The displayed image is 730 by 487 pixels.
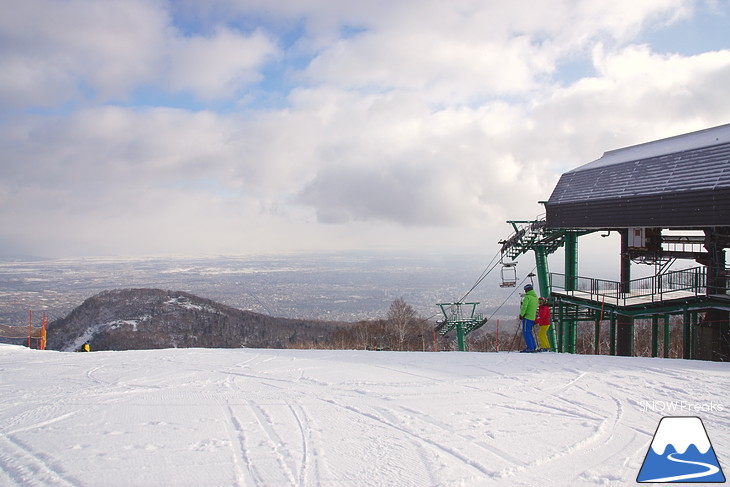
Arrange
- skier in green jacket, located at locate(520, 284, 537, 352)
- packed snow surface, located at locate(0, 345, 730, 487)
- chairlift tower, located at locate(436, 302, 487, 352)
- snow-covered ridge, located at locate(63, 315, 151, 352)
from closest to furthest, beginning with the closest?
packed snow surface, located at locate(0, 345, 730, 487), skier in green jacket, located at locate(520, 284, 537, 352), chairlift tower, located at locate(436, 302, 487, 352), snow-covered ridge, located at locate(63, 315, 151, 352)

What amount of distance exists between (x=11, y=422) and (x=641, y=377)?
1083 cm

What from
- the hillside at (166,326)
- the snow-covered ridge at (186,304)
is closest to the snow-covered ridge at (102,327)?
the hillside at (166,326)

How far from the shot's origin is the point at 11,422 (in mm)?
6453

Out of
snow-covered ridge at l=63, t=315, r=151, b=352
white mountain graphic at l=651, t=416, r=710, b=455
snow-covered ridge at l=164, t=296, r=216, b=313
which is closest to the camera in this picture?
white mountain graphic at l=651, t=416, r=710, b=455

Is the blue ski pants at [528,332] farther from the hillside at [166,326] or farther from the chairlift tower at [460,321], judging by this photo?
the hillside at [166,326]

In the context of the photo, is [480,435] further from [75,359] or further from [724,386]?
[75,359]

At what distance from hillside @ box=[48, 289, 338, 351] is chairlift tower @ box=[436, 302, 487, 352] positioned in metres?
34.6

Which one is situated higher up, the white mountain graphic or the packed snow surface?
the white mountain graphic

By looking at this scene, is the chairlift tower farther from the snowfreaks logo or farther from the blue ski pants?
the snowfreaks logo

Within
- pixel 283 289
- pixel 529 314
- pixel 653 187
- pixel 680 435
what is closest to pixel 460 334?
pixel 529 314

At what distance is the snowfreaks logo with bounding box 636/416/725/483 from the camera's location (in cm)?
455

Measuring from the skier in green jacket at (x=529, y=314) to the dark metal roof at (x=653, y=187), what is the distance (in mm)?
9369

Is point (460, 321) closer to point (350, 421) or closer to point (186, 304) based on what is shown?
point (350, 421)

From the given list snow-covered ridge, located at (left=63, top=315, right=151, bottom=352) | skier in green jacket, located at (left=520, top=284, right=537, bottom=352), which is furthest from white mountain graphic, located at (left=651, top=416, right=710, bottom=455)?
snow-covered ridge, located at (left=63, top=315, right=151, bottom=352)
